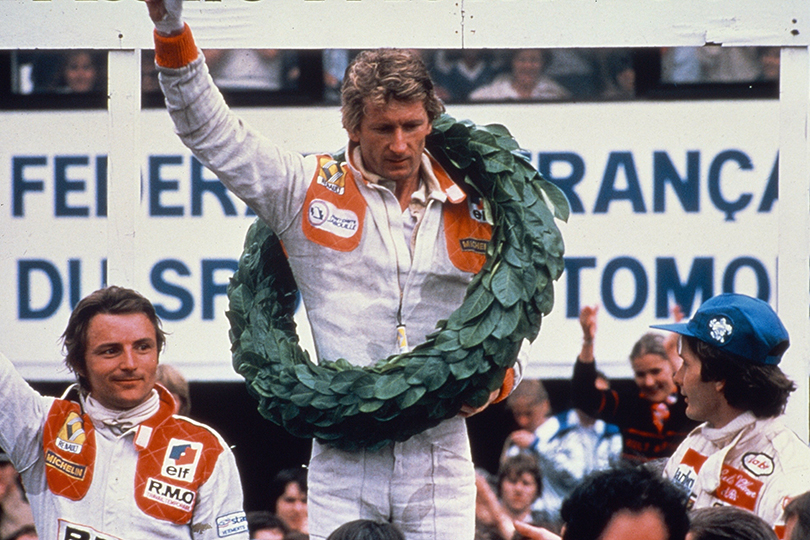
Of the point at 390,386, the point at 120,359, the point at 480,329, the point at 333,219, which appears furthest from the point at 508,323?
the point at 120,359

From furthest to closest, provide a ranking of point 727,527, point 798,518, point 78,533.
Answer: point 78,533 → point 798,518 → point 727,527

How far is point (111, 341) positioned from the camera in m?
3.25

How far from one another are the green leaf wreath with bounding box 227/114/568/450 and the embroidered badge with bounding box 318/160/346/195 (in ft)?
1.20

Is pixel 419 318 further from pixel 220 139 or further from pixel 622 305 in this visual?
pixel 622 305

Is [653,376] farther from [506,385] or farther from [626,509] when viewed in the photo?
[626,509]

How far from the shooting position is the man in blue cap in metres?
3.05

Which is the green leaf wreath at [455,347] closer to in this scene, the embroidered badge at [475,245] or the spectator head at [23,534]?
the embroidered badge at [475,245]

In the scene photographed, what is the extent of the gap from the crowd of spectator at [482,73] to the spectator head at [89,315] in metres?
1.71

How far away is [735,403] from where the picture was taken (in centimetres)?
316

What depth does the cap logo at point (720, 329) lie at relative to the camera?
10.4ft

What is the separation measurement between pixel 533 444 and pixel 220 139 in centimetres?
267

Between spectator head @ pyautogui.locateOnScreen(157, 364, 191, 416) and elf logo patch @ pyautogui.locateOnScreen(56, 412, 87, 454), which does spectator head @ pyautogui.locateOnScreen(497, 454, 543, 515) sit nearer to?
spectator head @ pyautogui.locateOnScreen(157, 364, 191, 416)

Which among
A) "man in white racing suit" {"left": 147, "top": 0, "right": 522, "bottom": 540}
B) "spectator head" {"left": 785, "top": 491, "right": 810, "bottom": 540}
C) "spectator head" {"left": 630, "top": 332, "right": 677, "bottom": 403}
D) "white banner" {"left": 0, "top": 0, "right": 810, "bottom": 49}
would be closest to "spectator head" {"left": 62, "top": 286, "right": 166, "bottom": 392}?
"man in white racing suit" {"left": 147, "top": 0, "right": 522, "bottom": 540}

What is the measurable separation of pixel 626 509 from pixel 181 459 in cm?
159
